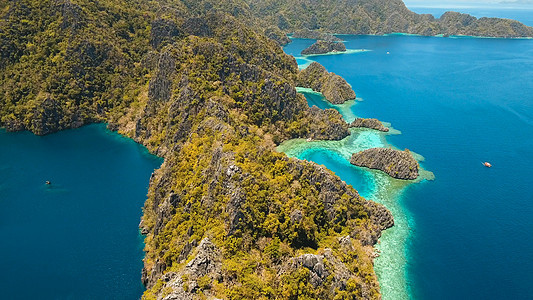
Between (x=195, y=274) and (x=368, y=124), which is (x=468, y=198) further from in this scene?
(x=195, y=274)

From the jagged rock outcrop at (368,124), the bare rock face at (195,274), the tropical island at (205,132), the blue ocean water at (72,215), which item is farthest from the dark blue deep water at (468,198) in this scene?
the blue ocean water at (72,215)

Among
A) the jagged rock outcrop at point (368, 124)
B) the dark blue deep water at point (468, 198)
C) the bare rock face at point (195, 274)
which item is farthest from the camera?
the jagged rock outcrop at point (368, 124)

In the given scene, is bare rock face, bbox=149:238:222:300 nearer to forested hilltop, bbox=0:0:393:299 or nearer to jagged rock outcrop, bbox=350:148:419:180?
forested hilltop, bbox=0:0:393:299

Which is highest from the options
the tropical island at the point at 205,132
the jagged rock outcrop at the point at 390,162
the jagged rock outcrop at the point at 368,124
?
the tropical island at the point at 205,132

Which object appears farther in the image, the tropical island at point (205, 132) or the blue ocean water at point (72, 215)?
the blue ocean water at point (72, 215)

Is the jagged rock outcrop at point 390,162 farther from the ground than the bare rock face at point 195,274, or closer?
closer

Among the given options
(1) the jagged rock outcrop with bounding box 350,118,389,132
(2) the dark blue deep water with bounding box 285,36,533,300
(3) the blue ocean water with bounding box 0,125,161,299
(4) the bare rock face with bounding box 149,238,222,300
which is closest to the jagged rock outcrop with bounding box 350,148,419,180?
(2) the dark blue deep water with bounding box 285,36,533,300

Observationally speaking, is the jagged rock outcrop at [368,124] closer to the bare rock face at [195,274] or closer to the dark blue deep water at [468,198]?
the dark blue deep water at [468,198]
